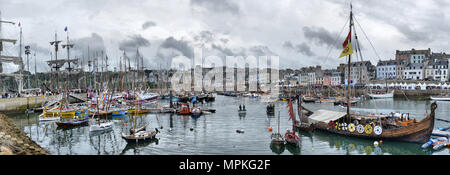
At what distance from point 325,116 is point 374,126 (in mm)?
6959

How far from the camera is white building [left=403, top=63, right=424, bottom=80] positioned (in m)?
129

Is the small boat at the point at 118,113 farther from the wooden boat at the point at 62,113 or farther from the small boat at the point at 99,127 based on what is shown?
the small boat at the point at 99,127

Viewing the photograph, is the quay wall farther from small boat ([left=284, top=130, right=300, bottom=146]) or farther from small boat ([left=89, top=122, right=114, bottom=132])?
small boat ([left=284, top=130, right=300, bottom=146])

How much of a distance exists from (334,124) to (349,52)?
8.37 m

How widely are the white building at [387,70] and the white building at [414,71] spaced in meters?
5.11

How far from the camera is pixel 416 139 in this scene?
1177 inches

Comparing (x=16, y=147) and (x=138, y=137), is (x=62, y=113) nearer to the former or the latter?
(x=138, y=137)

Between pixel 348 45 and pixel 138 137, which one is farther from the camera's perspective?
pixel 348 45

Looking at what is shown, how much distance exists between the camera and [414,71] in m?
132

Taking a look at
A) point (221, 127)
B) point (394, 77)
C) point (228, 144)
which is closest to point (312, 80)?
point (394, 77)

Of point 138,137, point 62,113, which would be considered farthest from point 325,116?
point 62,113

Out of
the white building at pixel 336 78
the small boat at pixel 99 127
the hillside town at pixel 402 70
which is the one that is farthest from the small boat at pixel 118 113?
the white building at pixel 336 78

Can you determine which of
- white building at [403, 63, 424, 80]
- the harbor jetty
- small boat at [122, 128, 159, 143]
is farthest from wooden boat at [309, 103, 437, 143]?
white building at [403, 63, 424, 80]
